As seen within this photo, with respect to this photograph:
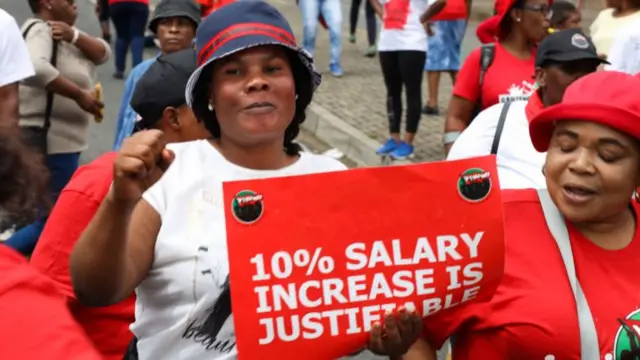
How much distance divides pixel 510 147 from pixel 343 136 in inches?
207

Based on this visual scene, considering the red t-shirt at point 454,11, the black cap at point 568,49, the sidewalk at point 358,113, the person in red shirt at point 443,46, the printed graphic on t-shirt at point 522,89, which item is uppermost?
the black cap at point 568,49

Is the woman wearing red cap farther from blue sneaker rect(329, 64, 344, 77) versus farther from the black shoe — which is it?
blue sneaker rect(329, 64, 344, 77)

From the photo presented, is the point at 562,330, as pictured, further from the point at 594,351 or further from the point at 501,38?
the point at 501,38

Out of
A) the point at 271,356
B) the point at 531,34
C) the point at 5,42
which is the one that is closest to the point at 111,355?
the point at 271,356

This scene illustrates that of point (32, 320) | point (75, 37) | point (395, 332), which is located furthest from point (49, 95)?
point (32, 320)

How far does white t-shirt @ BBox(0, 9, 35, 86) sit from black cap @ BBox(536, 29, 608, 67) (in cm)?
225

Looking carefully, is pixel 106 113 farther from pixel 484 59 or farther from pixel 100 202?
pixel 100 202

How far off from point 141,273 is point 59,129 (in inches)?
124

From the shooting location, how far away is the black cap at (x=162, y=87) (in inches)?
110

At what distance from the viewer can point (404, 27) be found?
7211mm

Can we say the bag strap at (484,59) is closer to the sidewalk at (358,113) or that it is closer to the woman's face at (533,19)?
the woman's face at (533,19)

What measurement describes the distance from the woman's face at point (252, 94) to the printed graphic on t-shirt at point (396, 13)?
5243mm

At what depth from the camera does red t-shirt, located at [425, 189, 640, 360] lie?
Answer: 6.63ft

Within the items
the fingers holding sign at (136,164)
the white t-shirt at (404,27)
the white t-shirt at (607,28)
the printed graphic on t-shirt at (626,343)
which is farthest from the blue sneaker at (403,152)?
the fingers holding sign at (136,164)
